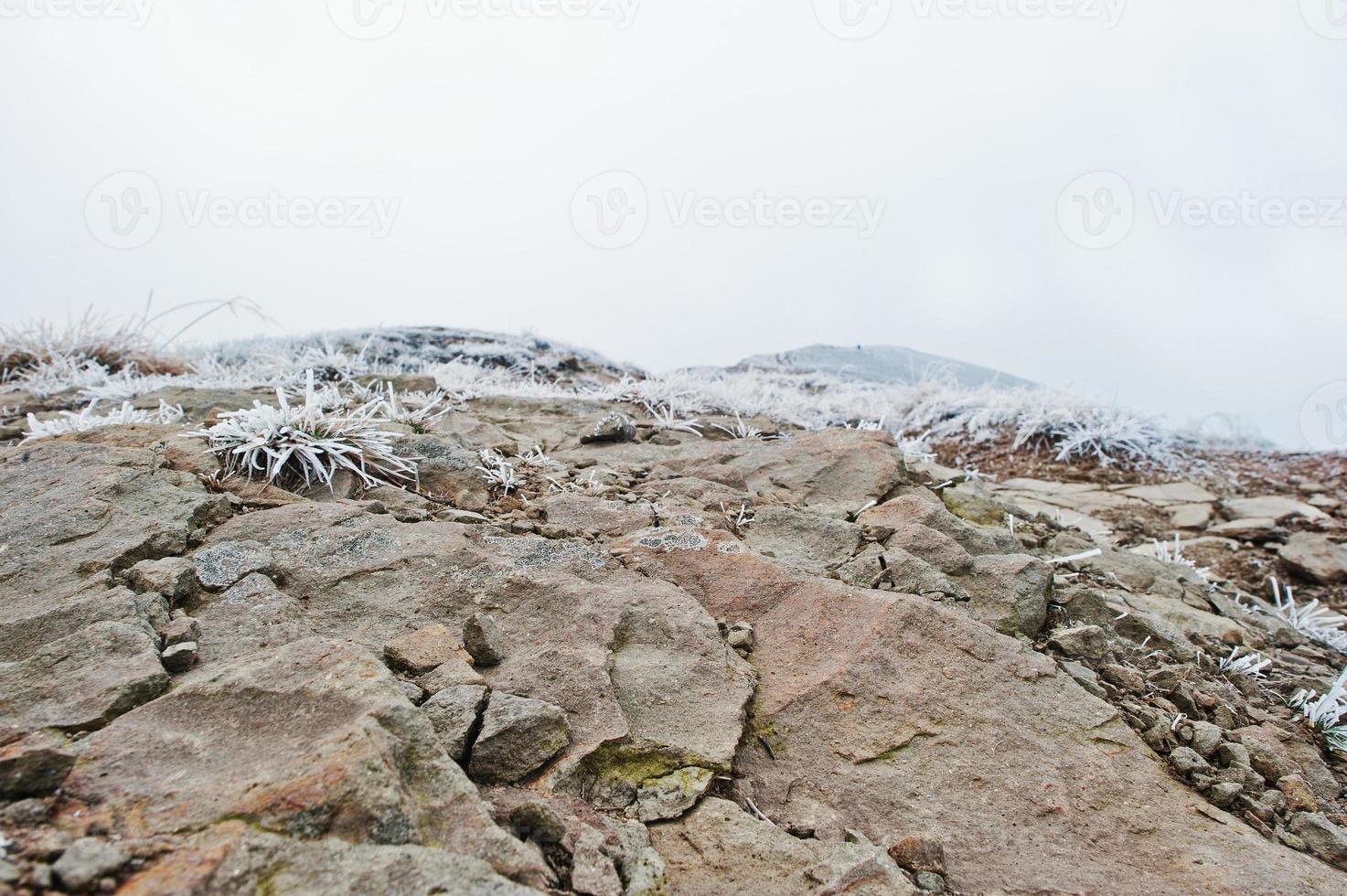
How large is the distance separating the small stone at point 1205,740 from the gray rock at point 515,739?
67.0 inches

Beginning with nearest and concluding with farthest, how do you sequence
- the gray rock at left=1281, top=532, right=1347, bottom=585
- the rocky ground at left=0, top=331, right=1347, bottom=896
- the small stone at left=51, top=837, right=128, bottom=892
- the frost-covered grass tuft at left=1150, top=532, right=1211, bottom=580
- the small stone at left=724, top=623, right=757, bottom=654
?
1. the small stone at left=51, top=837, right=128, bottom=892
2. the rocky ground at left=0, top=331, right=1347, bottom=896
3. the small stone at left=724, top=623, right=757, bottom=654
4. the frost-covered grass tuft at left=1150, top=532, right=1211, bottom=580
5. the gray rock at left=1281, top=532, right=1347, bottom=585

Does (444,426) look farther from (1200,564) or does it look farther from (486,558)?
(1200,564)

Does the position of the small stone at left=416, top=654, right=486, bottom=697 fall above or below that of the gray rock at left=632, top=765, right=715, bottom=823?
above

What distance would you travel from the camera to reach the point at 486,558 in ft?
7.57

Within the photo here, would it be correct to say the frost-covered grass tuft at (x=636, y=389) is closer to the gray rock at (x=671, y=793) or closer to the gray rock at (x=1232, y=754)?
the gray rock at (x=1232, y=754)

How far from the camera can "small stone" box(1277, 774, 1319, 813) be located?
76.7 inches

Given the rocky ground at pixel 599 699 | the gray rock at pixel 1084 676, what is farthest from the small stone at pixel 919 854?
the gray rock at pixel 1084 676

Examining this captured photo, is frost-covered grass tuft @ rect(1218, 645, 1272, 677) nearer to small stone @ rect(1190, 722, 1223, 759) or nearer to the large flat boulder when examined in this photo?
small stone @ rect(1190, 722, 1223, 759)

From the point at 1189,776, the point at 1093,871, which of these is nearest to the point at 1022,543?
the point at 1189,776

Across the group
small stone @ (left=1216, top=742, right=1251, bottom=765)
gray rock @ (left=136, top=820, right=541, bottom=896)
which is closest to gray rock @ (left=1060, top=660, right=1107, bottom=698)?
small stone @ (left=1216, top=742, right=1251, bottom=765)

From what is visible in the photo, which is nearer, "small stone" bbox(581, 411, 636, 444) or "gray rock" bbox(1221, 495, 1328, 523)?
"small stone" bbox(581, 411, 636, 444)

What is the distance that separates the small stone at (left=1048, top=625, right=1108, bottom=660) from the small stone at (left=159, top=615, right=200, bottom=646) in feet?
7.75

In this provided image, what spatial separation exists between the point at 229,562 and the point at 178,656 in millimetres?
518

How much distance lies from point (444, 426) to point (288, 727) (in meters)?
2.65
